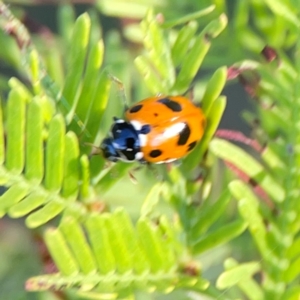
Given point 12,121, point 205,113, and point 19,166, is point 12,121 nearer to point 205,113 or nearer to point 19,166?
point 19,166

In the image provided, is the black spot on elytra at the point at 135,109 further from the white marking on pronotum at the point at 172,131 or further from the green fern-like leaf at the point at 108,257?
the green fern-like leaf at the point at 108,257

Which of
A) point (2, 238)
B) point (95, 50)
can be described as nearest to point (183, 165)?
point (95, 50)

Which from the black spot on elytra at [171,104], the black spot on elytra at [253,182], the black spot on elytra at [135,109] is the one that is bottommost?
the black spot on elytra at [253,182]

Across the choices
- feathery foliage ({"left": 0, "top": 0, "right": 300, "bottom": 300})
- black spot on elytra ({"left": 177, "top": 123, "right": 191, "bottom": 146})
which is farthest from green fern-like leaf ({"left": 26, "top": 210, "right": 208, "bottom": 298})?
black spot on elytra ({"left": 177, "top": 123, "right": 191, "bottom": 146})

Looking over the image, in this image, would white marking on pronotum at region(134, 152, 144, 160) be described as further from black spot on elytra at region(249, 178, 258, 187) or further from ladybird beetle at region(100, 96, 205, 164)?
black spot on elytra at region(249, 178, 258, 187)

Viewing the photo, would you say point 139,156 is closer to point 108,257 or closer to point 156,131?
point 156,131

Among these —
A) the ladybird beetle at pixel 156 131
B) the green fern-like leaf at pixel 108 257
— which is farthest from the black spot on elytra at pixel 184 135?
the green fern-like leaf at pixel 108 257

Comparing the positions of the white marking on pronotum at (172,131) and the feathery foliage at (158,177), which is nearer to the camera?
the feathery foliage at (158,177)

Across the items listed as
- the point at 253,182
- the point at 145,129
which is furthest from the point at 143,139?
the point at 253,182
